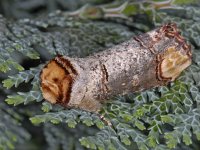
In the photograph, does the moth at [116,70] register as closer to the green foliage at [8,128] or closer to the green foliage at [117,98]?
the green foliage at [117,98]

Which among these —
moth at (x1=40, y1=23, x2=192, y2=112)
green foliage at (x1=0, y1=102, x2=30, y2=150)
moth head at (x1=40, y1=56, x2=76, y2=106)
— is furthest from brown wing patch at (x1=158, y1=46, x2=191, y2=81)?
green foliage at (x1=0, y1=102, x2=30, y2=150)

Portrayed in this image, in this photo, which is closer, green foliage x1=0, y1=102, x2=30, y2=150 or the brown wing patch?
green foliage x1=0, y1=102, x2=30, y2=150

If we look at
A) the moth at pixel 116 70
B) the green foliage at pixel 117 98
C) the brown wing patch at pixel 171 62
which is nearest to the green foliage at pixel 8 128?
the green foliage at pixel 117 98

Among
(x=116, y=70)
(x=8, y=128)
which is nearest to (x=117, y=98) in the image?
(x=116, y=70)

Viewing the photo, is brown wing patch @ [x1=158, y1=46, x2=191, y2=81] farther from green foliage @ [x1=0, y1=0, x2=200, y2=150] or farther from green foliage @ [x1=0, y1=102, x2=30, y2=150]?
green foliage @ [x1=0, y1=102, x2=30, y2=150]

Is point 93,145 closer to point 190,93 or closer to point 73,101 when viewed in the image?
point 73,101

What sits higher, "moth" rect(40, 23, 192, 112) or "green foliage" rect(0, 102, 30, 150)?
"moth" rect(40, 23, 192, 112)

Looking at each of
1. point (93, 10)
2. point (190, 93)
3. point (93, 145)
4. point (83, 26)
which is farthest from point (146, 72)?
point (93, 10)

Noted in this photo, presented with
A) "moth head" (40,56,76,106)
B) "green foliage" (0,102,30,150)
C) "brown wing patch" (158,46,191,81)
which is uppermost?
"moth head" (40,56,76,106)
